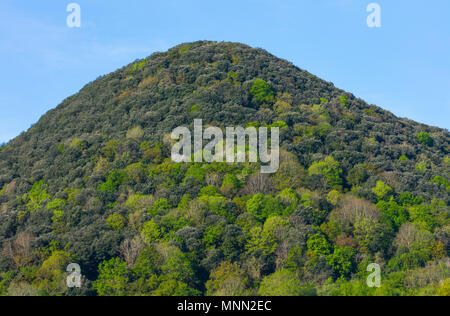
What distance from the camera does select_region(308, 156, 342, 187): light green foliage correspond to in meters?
79.6

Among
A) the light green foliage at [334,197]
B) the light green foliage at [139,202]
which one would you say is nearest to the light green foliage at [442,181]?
the light green foliage at [334,197]

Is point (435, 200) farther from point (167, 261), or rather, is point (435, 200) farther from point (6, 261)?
point (6, 261)

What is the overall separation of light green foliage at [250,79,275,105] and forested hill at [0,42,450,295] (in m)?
0.21

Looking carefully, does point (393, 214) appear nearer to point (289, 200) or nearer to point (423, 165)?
point (289, 200)

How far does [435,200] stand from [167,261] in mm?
36560

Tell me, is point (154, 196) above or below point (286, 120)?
below

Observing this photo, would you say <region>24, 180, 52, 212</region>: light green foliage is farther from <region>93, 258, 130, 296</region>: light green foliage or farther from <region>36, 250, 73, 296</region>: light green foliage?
<region>93, 258, 130, 296</region>: light green foliage

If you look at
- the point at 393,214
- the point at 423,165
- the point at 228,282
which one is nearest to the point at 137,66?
the point at 423,165

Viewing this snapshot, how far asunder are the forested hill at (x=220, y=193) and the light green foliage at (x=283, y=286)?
0.72ft

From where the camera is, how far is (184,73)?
4161 inches

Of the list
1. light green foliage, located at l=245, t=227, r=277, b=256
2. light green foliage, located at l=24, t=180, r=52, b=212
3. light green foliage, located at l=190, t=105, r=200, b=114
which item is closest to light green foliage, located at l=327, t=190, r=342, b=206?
light green foliage, located at l=245, t=227, r=277, b=256

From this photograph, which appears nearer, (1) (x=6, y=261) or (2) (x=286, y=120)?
(1) (x=6, y=261)
